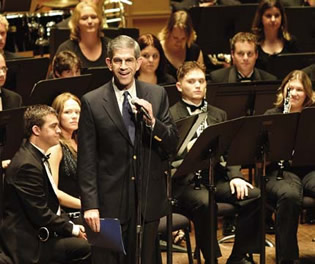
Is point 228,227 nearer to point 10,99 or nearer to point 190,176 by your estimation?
point 190,176

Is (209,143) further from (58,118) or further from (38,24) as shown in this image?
(38,24)

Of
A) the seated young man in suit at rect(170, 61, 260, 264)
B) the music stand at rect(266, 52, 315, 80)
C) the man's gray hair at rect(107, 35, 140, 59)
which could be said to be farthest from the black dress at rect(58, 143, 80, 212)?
the music stand at rect(266, 52, 315, 80)

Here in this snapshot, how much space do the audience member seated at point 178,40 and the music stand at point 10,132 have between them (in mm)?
2158

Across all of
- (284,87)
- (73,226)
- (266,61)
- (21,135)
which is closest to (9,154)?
(21,135)

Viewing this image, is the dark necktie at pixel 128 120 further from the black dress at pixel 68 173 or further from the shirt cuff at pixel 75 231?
the black dress at pixel 68 173

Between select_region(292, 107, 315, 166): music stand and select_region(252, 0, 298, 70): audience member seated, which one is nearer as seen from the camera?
select_region(292, 107, 315, 166): music stand

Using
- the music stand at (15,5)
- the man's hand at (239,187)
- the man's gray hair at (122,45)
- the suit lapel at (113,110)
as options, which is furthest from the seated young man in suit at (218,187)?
the music stand at (15,5)

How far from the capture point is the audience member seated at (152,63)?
675cm

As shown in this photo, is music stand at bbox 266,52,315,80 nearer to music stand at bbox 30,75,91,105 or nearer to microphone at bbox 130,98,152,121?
music stand at bbox 30,75,91,105

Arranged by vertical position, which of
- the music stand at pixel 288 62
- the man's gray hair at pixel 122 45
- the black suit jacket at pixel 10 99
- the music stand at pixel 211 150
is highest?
the man's gray hair at pixel 122 45

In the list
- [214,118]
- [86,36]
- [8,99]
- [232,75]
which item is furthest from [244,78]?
[8,99]

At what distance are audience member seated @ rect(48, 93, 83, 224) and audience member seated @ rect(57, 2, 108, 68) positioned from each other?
145cm

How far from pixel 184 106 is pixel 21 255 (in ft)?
5.14

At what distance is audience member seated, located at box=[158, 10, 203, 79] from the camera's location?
741 centimetres
